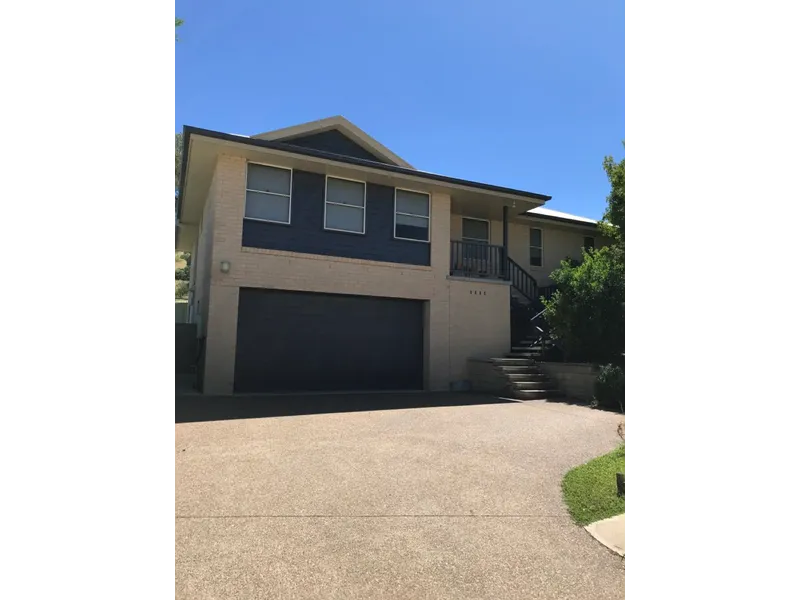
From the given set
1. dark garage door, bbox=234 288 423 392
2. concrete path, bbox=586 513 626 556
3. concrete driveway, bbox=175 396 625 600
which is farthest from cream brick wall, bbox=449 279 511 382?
concrete path, bbox=586 513 626 556

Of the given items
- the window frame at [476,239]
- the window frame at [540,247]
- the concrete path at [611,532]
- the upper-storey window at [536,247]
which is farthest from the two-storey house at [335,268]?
the concrete path at [611,532]

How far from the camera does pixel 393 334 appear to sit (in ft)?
40.8

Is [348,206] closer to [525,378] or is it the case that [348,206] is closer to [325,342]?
A: [325,342]

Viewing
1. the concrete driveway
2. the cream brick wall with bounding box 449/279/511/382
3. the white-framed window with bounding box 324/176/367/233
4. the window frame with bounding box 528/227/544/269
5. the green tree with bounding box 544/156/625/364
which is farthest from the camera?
the window frame with bounding box 528/227/544/269

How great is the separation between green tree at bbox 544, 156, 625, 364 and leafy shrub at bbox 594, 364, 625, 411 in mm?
834

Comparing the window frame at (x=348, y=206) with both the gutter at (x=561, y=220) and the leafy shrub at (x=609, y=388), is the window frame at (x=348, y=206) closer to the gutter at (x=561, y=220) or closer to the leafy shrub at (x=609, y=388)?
the gutter at (x=561, y=220)

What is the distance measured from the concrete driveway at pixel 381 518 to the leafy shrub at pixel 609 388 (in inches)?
119

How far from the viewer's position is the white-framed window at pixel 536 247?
16759 millimetres

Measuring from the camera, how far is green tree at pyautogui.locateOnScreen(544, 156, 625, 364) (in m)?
10.7

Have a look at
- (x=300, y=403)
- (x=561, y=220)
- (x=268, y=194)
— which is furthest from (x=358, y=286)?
(x=561, y=220)

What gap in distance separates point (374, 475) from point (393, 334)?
7875 mm

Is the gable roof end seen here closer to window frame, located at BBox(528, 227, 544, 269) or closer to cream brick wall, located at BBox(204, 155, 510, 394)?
cream brick wall, located at BBox(204, 155, 510, 394)
